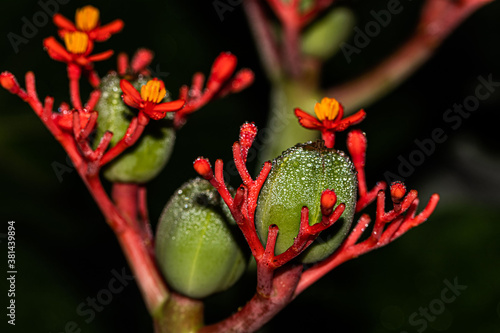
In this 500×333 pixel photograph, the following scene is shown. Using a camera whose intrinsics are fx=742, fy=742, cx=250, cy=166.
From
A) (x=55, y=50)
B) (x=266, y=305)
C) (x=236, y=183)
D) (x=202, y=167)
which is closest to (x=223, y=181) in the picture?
(x=202, y=167)

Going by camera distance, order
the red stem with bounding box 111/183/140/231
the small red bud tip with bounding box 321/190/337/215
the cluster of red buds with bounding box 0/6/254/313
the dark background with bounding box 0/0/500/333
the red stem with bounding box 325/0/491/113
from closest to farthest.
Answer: the small red bud tip with bounding box 321/190/337/215 < the cluster of red buds with bounding box 0/6/254/313 < the red stem with bounding box 111/183/140/231 < the red stem with bounding box 325/0/491/113 < the dark background with bounding box 0/0/500/333

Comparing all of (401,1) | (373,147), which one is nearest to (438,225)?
(373,147)

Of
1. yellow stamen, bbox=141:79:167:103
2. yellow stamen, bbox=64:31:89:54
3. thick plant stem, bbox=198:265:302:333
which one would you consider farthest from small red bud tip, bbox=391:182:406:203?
yellow stamen, bbox=64:31:89:54

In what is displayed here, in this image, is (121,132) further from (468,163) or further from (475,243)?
(468,163)

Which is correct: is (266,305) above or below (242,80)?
below

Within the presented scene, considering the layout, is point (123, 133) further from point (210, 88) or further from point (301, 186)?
point (301, 186)

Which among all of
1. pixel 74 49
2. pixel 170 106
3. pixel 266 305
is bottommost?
pixel 266 305

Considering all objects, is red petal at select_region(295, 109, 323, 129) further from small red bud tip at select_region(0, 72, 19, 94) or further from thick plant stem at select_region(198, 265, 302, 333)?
small red bud tip at select_region(0, 72, 19, 94)
